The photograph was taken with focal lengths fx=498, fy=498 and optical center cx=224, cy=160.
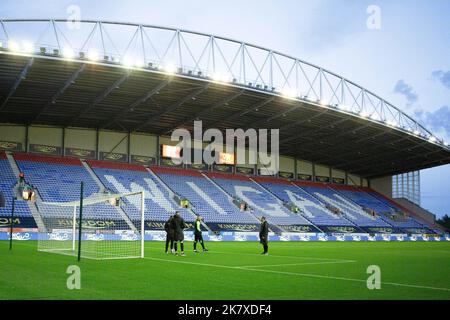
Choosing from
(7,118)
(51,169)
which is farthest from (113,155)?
(7,118)

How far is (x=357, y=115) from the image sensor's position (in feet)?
158

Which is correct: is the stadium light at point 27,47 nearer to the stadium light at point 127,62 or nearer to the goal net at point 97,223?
the stadium light at point 127,62

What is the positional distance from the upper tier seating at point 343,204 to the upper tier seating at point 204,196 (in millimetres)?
15427

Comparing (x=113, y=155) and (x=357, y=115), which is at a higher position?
(x=357, y=115)

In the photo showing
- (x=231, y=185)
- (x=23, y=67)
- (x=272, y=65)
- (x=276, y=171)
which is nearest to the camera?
(x=23, y=67)

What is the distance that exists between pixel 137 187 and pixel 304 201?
21353mm

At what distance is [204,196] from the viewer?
5122 cm

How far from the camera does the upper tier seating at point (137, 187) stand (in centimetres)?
4419

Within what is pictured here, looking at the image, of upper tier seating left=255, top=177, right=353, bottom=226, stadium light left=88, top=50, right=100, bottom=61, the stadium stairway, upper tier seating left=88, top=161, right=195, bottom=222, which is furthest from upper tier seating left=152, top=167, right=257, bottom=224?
stadium light left=88, top=50, right=100, bottom=61

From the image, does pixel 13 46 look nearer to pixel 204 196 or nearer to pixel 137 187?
pixel 137 187

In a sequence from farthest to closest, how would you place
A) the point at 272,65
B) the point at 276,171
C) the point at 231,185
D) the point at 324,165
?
the point at 324,165
the point at 276,171
the point at 231,185
the point at 272,65
